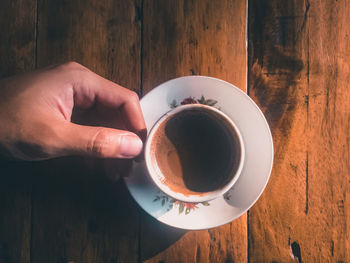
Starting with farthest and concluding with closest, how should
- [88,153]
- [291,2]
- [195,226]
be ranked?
1. [291,2]
2. [195,226]
3. [88,153]

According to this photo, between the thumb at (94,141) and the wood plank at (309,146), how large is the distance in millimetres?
480

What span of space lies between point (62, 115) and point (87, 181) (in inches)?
9.8

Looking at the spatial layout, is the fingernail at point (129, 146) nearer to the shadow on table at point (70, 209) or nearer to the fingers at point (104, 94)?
the fingers at point (104, 94)

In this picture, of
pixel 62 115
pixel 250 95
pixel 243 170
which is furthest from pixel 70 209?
pixel 250 95

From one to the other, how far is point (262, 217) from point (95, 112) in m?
0.68

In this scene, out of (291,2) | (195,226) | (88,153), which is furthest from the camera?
(291,2)

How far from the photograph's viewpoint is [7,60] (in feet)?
3.19

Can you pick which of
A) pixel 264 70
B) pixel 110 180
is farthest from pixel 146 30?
pixel 110 180

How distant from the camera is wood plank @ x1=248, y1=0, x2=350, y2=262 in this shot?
36.3 inches

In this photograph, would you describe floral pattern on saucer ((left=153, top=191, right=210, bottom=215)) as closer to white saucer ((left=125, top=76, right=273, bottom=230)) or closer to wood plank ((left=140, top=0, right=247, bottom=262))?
white saucer ((left=125, top=76, right=273, bottom=230))

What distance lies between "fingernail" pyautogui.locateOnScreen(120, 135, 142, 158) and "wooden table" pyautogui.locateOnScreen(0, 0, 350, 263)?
0.22 meters

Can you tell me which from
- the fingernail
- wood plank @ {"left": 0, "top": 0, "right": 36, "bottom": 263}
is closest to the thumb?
the fingernail

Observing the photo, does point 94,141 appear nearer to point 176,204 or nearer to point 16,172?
point 176,204

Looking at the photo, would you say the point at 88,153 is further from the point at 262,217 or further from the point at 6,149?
Result: the point at 262,217
